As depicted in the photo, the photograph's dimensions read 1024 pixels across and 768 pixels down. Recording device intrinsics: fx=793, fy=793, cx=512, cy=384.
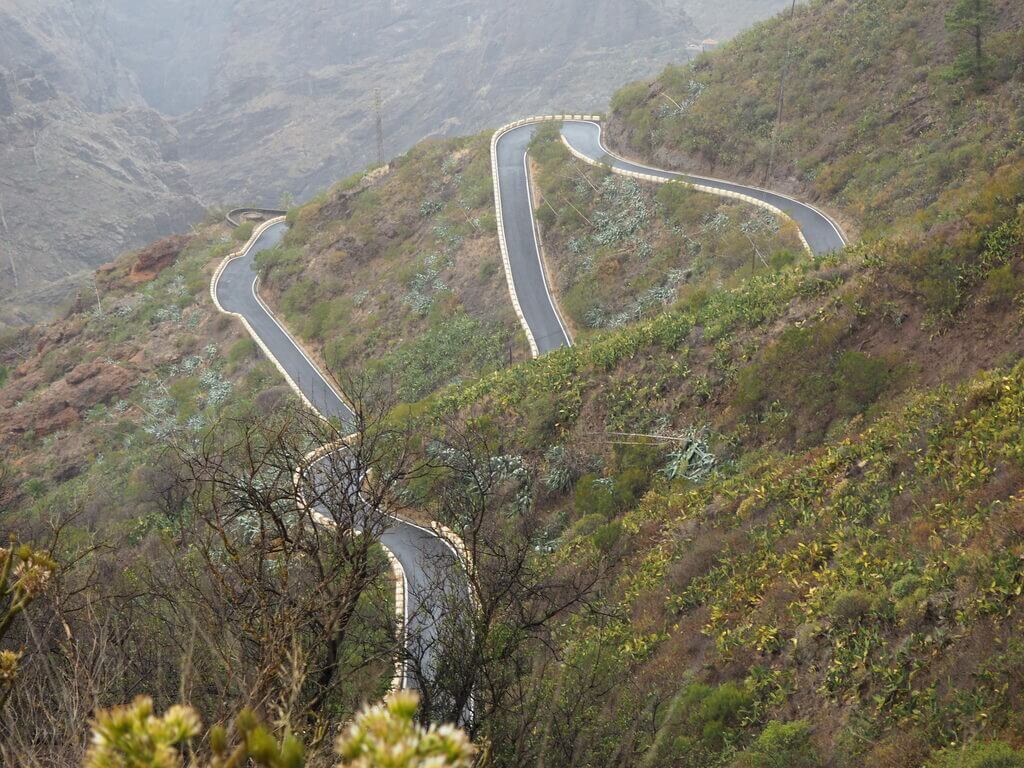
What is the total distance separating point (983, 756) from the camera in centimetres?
778

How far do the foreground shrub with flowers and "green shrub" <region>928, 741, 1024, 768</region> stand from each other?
25.7 feet

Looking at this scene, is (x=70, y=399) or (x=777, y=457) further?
(x=70, y=399)

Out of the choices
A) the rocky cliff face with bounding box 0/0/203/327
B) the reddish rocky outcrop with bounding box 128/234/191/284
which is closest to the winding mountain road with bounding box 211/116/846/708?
the reddish rocky outcrop with bounding box 128/234/191/284

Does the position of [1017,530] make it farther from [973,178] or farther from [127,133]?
[127,133]

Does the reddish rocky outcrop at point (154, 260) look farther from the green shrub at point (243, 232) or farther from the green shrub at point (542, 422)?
the green shrub at point (542, 422)

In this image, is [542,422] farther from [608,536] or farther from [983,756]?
[983,756]

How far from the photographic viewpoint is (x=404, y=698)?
85.2 inches

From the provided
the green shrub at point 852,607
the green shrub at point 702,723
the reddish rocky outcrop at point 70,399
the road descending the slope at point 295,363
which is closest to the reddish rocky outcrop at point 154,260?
the road descending the slope at point 295,363

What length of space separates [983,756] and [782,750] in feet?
8.91

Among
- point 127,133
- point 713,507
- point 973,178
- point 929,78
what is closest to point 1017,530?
point 713,507

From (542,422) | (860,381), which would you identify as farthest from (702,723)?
(542,422)

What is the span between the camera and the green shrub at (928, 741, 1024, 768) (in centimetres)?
764

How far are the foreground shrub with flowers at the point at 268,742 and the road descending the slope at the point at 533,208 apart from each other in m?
30.1

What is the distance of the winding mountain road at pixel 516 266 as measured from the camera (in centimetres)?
3055
